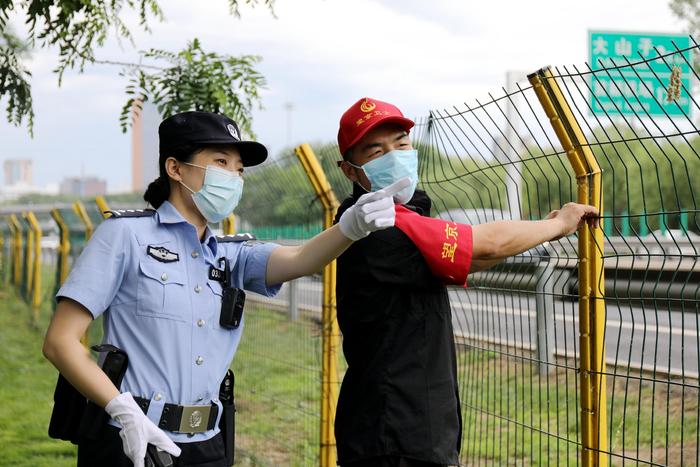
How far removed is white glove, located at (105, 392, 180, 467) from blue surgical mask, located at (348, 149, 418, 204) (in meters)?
1.01

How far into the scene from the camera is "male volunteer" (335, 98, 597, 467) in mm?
2885

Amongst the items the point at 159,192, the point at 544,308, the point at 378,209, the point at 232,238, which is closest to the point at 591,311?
the point at 544,308

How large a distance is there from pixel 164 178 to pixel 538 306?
1.40 meters

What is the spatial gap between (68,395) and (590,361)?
164cm

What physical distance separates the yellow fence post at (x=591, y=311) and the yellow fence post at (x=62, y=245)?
400 inches

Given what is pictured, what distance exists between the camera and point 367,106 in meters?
3.05

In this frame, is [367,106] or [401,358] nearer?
[401,358]

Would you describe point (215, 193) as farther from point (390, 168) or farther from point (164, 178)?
point (390, 168)

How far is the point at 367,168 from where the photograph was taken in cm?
309

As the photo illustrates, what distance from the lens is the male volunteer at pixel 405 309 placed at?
9.47 ft

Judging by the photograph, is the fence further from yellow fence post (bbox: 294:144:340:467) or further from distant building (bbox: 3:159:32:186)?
distant building (bbox: 3:159:32:186)

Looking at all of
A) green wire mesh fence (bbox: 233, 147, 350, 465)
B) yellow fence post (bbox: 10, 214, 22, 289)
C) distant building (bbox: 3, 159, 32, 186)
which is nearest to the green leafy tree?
green wire mesh fence (bbox: 233, 147, 350, 465)

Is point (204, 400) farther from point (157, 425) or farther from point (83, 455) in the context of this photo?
point (83, 455)

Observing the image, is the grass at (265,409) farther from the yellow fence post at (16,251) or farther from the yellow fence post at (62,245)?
the yellow fence post at (16,251)
